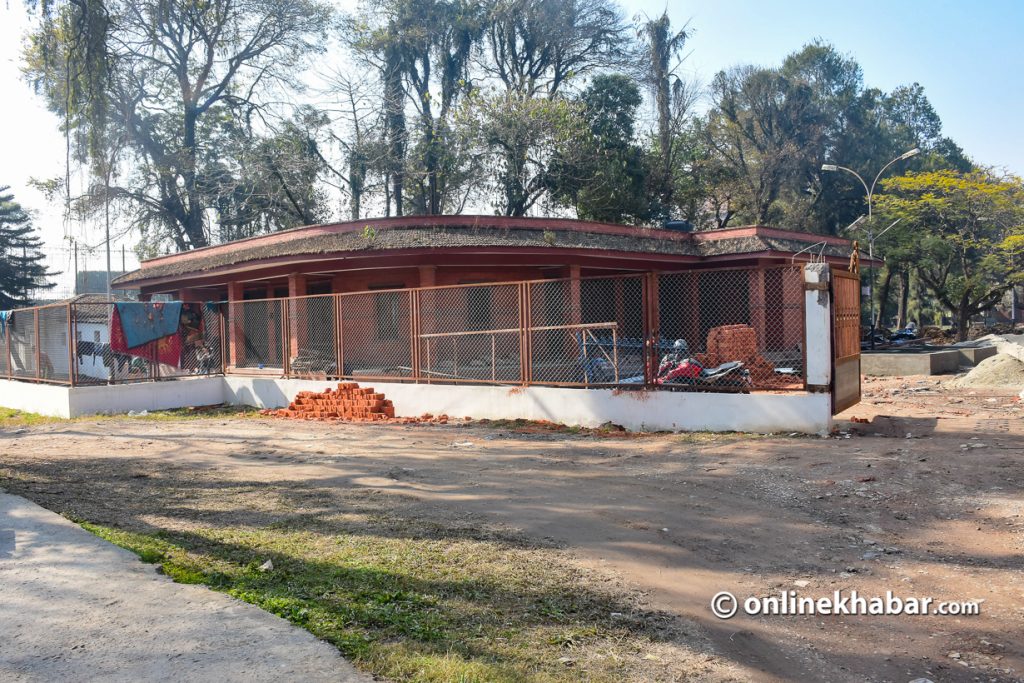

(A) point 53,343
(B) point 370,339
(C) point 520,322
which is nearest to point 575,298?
(C) point 520,322

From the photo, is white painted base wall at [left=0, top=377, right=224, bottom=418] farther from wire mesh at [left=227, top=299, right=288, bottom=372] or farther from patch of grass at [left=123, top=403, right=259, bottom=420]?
wire mesh at [left=227, top=299, right=288, bottom=372]

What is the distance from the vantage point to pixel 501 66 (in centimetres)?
3803

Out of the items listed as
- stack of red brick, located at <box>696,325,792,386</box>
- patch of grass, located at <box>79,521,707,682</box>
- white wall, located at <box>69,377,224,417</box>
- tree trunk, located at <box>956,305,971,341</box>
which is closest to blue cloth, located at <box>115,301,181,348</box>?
white wall, located at <box>69,377,224,417</box>

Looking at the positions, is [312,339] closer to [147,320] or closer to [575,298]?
[147,320]

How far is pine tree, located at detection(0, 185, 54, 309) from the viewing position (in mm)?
37250

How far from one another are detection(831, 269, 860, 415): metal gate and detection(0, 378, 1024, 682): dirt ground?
45 centimetres

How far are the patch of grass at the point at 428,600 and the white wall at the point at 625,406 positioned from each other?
5.68 metres

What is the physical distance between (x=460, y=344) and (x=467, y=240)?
5183 mm

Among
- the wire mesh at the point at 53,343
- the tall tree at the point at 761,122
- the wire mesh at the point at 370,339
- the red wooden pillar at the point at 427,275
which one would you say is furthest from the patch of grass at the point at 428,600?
the tall tree at the point at 761,122

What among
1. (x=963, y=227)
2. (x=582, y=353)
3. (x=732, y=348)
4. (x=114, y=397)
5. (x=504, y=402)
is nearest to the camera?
(x=582, y=353)

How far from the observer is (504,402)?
41.0 feet

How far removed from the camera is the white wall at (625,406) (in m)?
9.78

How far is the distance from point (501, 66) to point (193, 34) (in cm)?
1460

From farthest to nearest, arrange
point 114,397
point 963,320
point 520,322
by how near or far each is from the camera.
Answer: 1. point 963,320
2. point 114,397
3. point 520,322
